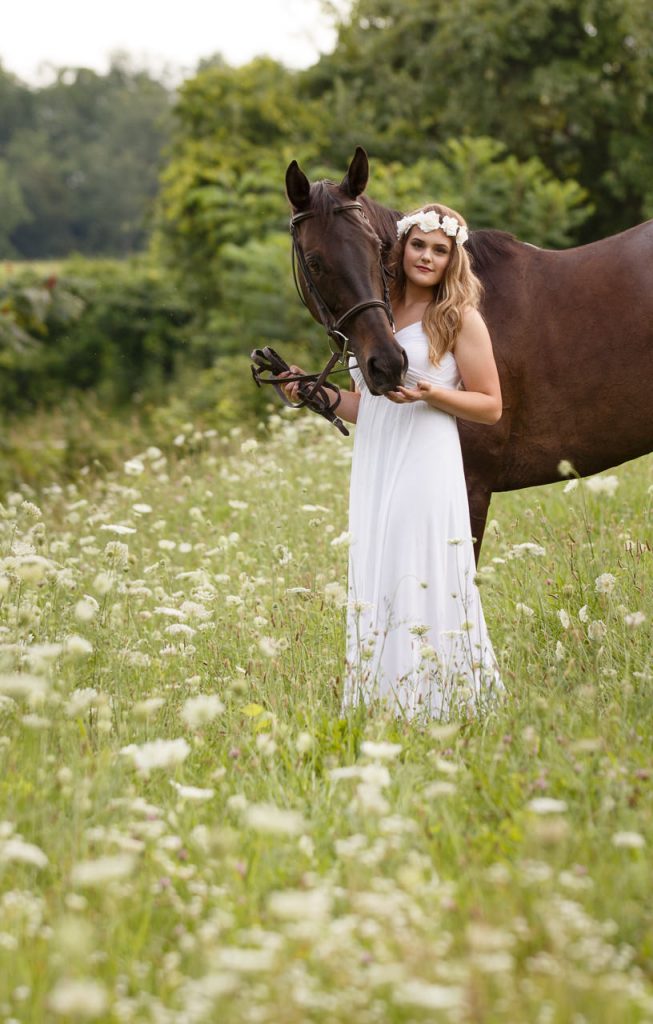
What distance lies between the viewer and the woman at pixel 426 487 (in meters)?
3.98

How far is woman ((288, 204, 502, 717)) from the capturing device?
13.1ft

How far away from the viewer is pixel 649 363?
4797mm

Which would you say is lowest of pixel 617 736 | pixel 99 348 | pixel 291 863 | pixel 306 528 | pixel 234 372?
pixel 291 863

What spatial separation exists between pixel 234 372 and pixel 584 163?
754 cm

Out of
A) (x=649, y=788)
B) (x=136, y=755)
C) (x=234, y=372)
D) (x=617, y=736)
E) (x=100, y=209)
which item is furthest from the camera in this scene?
(x=100, y=209)

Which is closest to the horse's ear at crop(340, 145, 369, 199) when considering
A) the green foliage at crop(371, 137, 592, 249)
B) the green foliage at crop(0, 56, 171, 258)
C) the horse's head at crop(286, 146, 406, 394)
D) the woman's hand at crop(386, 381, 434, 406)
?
the horse's head at crop(286, 146, 406, 394)

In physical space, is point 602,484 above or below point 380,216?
below

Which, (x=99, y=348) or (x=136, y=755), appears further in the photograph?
(x=99, y=348)

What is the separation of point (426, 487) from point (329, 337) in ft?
2.25

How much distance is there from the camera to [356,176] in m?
4.02

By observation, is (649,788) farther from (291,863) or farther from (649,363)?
(649,363)

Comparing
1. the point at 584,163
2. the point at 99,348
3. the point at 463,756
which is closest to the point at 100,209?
the point at 99,348

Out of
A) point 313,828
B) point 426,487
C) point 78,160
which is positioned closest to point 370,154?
point 426,487

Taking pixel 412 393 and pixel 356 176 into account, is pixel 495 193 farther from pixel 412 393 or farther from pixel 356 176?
pixel 412 393
